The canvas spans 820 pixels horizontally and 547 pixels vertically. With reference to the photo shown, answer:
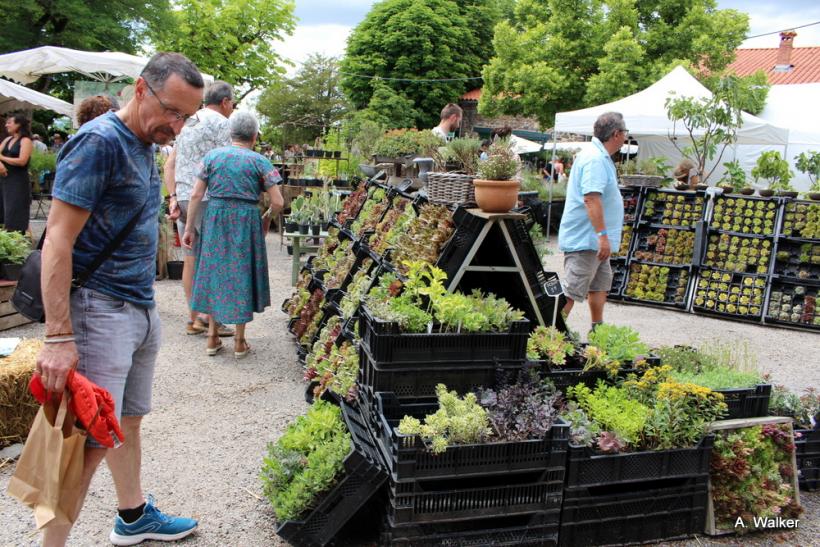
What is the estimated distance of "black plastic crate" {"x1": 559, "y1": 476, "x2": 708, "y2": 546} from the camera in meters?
3.16

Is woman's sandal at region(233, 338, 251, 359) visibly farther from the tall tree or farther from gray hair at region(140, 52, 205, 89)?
the tall tree

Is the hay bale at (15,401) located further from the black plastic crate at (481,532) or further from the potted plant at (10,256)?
the potted plant at (10,256)

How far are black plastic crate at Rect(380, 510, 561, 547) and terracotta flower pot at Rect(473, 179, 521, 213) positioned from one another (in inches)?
70.4

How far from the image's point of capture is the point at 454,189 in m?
4.31

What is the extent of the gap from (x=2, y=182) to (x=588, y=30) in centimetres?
1893

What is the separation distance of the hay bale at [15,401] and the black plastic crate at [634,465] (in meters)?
3.12

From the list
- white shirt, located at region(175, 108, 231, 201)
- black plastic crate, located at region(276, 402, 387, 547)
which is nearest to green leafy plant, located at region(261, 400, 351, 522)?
black plastic crate, located at region(276, 402, 387, 547)

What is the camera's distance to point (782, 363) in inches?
265

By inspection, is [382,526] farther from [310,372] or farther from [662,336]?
[662,336]

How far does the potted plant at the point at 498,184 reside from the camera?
13.2 feet

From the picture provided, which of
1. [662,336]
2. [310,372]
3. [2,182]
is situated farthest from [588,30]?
[310,372]

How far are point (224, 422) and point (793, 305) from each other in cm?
693

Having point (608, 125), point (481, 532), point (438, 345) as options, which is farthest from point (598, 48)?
point (481, 532)

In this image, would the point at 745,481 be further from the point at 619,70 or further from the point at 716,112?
the point at 619,70
